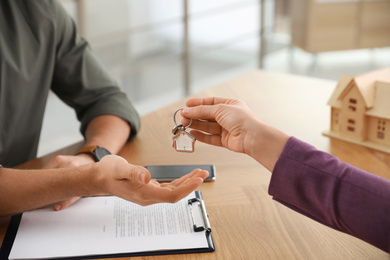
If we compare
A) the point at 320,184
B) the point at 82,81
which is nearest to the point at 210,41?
the point at 82,81

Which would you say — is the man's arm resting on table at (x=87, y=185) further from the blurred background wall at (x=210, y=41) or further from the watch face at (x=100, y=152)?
the blurred background wall at (x=210, y=41)

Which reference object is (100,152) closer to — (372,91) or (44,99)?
(44,99)

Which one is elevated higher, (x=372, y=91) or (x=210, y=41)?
(x=372, y=91)

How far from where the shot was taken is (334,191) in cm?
89

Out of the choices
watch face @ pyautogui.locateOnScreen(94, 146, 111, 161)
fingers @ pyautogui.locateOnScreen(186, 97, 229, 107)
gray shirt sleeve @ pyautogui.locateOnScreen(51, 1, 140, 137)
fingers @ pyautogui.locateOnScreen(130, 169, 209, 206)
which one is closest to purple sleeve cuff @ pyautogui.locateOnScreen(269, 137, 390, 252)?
fingers @ pyautogui.locateOnScreen(130, 169, 209, 206)

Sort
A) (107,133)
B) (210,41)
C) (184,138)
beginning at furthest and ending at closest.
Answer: (210,41) < (107,133) < (184,138)

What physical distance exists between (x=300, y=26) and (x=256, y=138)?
3864mm

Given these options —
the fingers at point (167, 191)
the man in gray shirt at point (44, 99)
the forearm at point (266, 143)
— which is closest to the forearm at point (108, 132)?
the man in gray shirt at point (44, 99)

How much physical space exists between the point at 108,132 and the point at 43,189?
37cm

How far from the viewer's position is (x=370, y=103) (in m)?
1.40

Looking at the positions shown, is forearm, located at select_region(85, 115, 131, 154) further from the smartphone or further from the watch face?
the smartphone

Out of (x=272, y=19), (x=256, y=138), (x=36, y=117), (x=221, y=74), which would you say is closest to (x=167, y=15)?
(x=221, y=74)

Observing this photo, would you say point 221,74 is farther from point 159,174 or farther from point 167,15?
point 159,174

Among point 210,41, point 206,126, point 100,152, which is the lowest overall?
point 210,41
